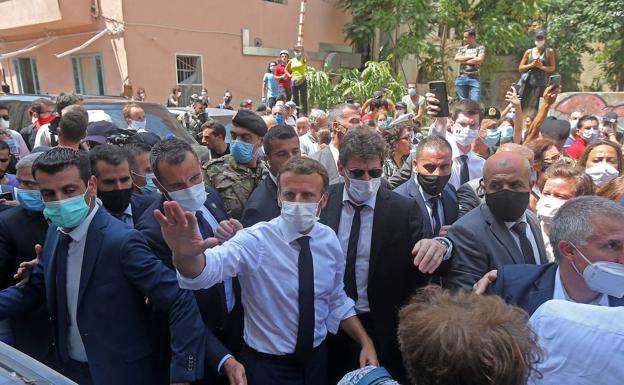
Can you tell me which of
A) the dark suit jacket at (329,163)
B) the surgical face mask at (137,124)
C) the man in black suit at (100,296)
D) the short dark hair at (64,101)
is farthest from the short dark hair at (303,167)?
the surgical face mask at (137,124)

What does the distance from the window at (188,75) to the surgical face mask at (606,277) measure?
50.1 ft

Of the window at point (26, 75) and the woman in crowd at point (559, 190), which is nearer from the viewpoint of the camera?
the woman in crowd at point (559, 190)

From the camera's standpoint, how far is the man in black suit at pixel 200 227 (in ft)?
7.85

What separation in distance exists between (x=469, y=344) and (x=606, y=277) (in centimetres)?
105

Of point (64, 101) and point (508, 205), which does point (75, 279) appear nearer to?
point (508, 205)

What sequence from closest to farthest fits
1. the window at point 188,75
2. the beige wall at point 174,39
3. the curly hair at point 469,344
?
the curly hair at point 469,344
the beige wall at point 174,39
the window at point 188,75

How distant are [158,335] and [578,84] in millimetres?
26936

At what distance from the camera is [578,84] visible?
24.1 meters

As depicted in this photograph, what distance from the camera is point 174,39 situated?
15.2m

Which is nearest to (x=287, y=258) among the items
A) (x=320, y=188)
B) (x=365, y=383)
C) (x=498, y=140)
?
(x=320, y=188)

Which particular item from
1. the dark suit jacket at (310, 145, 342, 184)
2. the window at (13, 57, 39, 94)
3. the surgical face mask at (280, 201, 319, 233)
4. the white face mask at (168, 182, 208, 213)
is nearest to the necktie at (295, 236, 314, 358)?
the surgical face mask at (280, 201, 319, 233)

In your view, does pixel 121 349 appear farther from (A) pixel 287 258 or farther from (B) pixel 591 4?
(B) pixel 591 4

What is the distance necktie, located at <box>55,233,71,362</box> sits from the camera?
222cm

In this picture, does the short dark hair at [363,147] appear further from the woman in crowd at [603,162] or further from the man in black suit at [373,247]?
the woman in crowd at [603,162]
